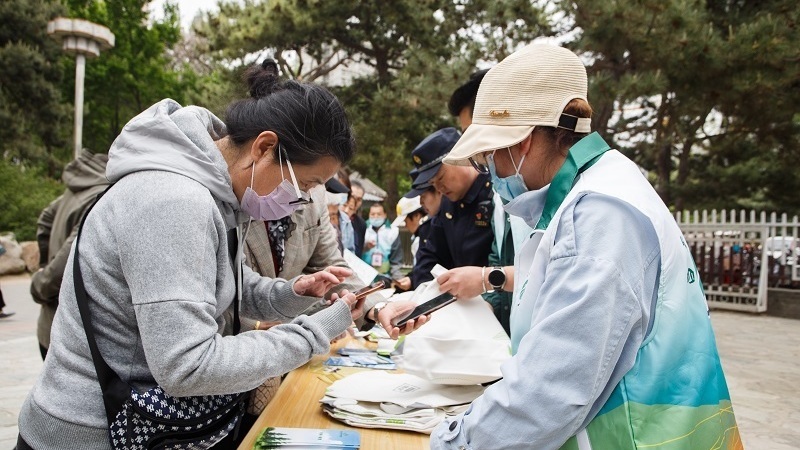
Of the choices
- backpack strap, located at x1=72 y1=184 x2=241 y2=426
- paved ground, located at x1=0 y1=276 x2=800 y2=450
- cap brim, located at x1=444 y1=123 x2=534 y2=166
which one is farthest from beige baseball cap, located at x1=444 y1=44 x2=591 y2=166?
paved ground, located at x1=0 y1=276 x2=800 y2=450

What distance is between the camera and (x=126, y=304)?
1154 mm

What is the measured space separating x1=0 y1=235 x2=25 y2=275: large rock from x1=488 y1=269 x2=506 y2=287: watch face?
41.0 ft

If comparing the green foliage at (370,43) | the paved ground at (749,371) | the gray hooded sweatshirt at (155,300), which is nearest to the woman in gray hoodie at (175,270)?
the gray hooded sweatshirt at (155,300)

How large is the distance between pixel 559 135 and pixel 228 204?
0.79m

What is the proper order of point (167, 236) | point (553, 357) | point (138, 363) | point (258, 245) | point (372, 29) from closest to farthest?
point (553, 357), point (167, 236), point (138, 363), point (258, 245), point (372, 29)

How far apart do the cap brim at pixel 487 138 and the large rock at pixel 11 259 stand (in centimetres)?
1289

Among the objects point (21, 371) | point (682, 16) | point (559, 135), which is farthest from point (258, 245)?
point (682, 16)

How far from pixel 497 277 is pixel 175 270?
117 centimetres

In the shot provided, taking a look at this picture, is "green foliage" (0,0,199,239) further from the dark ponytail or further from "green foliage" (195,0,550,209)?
the dark ponytail

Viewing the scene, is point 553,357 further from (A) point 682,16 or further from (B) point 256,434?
(A) point 682,16

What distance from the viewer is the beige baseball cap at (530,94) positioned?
3.81ft

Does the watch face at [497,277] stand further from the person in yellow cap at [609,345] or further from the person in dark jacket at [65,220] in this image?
the person in dark jacket at [65,220]

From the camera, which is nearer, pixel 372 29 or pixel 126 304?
pixel 126 304

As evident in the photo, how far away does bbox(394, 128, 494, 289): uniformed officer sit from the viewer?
2689mm
